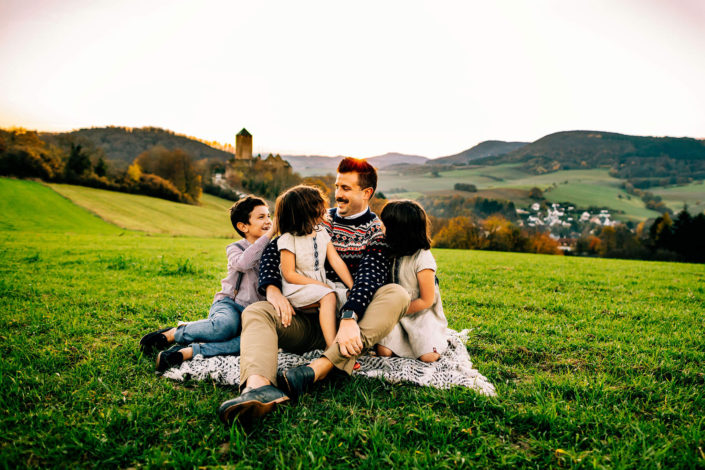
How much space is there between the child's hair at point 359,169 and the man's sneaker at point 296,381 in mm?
2011

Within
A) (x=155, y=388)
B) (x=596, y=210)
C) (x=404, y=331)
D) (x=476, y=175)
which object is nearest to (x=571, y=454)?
(x=404, y=331)

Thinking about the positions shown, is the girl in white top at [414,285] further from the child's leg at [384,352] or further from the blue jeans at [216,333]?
the blue jeans at [216,333]

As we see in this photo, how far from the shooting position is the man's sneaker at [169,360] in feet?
11.0

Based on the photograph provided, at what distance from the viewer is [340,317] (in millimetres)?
3389

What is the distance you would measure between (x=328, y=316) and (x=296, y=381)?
2.39 ft

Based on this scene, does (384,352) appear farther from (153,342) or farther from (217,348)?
(153,342)

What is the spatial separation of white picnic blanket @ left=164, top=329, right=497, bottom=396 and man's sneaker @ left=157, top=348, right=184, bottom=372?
2.2 inches

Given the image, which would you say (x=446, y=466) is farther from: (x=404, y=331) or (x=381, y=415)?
(x=404, y=331)

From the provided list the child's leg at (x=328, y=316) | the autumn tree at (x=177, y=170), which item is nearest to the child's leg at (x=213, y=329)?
the child's leg at (x=328, y=316)

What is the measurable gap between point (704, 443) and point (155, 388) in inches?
154

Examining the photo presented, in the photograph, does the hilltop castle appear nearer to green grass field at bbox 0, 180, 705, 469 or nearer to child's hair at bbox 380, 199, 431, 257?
green grass field at bbox 0, 180, 705, 469

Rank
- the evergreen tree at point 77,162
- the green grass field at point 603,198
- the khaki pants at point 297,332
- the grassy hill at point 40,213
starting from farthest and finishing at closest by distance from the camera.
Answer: the green grass field at point 603,198
the evergreen tree at point 77,162
the grassy hill at point 40,213
the khaki pants at point 297,332

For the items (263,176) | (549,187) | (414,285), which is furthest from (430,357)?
(549,187)

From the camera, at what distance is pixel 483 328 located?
4.90m
